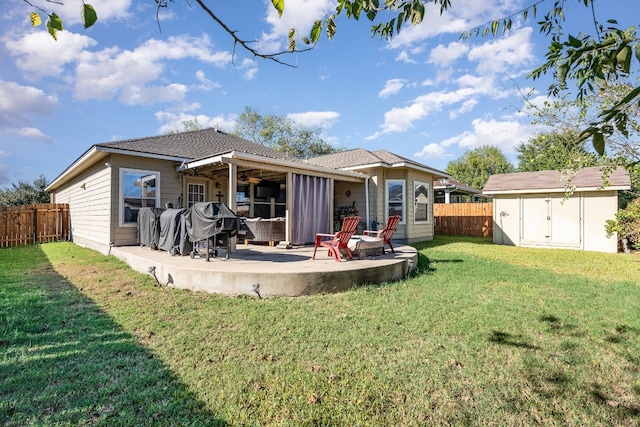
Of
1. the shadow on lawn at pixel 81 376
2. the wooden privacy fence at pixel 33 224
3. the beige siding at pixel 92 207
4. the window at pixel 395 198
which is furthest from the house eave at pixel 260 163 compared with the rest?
the wooden privacy fence at pixel 33 224

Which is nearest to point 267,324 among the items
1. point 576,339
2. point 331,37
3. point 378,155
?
point 331,37

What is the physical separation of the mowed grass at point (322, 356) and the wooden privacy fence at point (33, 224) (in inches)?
409

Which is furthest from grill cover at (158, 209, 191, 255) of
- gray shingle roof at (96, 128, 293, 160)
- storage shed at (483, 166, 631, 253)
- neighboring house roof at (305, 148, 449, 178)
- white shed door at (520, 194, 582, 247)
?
white shed door at (520, 194, 582, 247)

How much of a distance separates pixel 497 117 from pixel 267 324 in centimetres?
753

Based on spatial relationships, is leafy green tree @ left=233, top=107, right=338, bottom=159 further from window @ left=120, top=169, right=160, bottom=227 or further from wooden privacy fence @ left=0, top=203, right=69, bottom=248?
window @ left=120, top=169, right=160, bottom=227

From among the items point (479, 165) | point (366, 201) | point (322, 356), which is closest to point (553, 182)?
point (366, 201)

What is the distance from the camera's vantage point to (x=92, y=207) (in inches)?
420

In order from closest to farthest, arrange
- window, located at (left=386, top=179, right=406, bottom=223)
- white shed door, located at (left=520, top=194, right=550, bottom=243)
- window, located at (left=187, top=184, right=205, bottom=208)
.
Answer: window, located at (left=187, top=184, right=205, bottom=208), window, located at (left=386, top=179, right=406, bottom=223), white shed door, located at (left=520, top=194, right=550, bottom=243)

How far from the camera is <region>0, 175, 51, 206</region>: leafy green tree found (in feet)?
75.7

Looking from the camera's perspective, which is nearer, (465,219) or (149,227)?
(149,227)

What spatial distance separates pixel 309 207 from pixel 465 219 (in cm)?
1223

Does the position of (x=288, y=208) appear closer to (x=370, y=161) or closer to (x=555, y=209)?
(x=370, y=161)

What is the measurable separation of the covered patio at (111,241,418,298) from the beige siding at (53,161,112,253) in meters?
3.44

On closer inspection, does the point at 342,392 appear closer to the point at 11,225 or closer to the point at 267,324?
the point at 267,324
